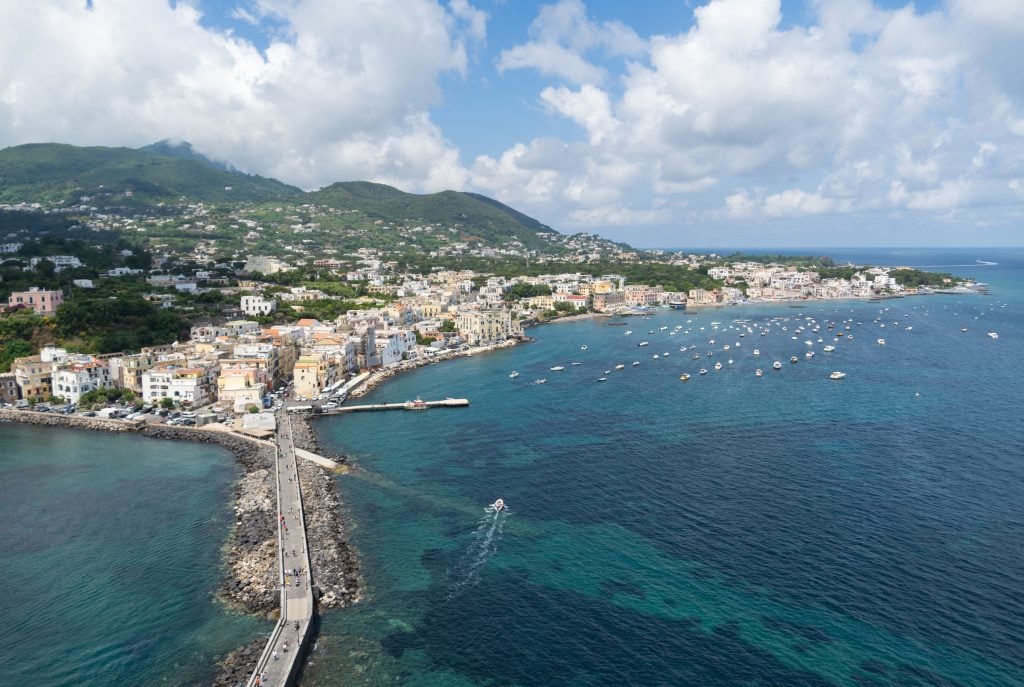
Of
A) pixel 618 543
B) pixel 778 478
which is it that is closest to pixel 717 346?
pixel 778 478

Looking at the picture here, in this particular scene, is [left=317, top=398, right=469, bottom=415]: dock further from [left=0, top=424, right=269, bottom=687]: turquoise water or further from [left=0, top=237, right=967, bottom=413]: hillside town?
[left=0, top=424, right=269, bottom=687]: turquoise water

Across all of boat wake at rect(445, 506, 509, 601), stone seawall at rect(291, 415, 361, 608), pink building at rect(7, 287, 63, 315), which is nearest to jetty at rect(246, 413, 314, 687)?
stone seawall at rect(291, 415, 361, 608)

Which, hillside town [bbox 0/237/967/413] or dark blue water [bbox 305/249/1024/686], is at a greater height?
hillside town [bbox 0/237/967/413]

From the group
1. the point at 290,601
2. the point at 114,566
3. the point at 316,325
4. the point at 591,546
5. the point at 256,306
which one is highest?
the point at 256,306

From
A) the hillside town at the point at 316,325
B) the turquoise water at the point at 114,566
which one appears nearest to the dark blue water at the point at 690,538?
the turquoise water at the point at 114,566

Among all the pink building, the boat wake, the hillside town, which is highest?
the pink building

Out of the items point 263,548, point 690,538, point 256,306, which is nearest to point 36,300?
point 256,306

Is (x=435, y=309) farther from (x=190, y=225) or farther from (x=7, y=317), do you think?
(x=190, y=225)

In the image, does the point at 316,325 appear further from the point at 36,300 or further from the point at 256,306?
the point at 36,300
